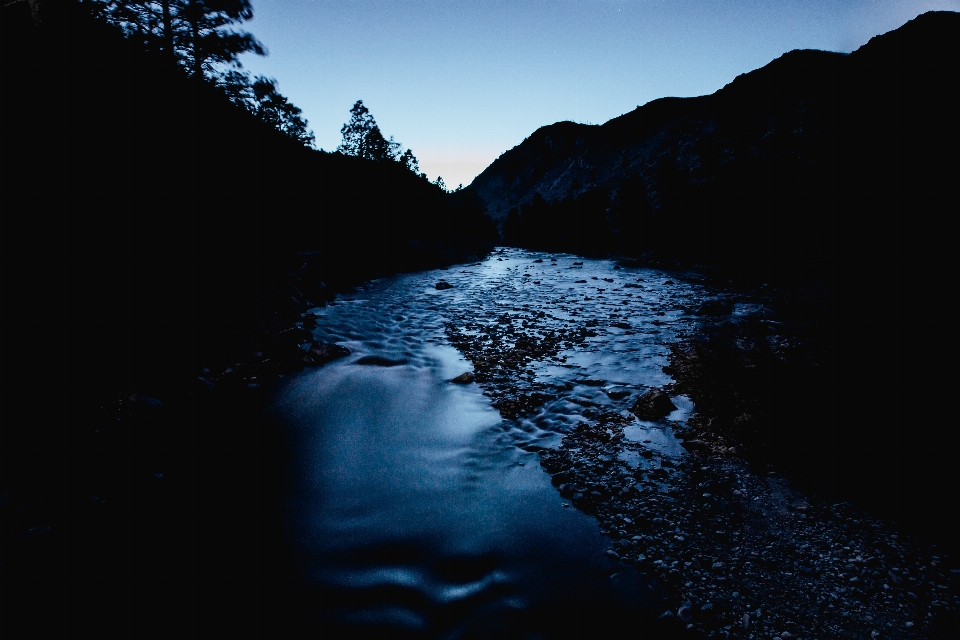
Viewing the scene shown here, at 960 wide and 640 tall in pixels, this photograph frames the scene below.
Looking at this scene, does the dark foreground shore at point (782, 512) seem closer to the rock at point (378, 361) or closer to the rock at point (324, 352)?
the rock at point (378, 361)

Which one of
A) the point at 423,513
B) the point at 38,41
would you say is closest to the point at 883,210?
the point at 423,513

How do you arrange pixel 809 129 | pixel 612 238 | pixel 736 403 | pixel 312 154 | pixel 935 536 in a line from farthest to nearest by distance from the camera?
pixel 612 238 < pixel 809 129 < pixel 312 154 < pixel 736 403 < pixel 935 536

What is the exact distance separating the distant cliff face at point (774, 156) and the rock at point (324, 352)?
46.1ft

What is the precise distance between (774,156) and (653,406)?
40589 mm

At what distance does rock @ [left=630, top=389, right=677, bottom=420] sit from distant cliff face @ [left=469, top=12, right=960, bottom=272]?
7193 millimetres

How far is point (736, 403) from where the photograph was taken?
661 cm

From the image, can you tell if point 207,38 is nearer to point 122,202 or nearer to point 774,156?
point 122,202

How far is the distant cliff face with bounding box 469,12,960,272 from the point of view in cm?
1008

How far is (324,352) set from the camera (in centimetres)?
1059

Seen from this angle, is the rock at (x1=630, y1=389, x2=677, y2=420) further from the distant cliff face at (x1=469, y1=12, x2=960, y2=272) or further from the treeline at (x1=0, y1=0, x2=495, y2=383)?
the treeline at (x1=0, y1=0, x2=495, y2=383)

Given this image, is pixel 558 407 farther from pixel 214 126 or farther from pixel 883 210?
pixel 214 126

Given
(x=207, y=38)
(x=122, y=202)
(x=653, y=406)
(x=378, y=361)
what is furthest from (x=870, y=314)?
(x=207, y=38)

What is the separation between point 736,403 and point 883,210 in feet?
20.7

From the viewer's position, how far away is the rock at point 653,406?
6688 mm
